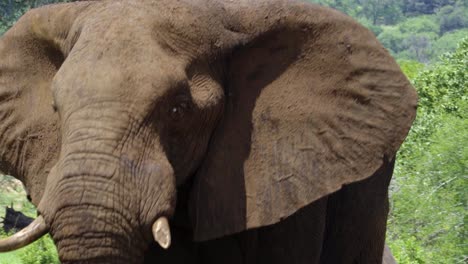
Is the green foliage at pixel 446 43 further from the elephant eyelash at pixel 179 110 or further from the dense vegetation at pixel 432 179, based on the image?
the elephant eyelash at pixel 179 110

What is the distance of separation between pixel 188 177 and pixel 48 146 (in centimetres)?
67

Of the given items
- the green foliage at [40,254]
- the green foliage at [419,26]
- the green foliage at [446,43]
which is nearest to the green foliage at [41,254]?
the green foliage at [40,254]

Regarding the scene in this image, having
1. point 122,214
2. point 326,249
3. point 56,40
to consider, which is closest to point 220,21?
point 56,40

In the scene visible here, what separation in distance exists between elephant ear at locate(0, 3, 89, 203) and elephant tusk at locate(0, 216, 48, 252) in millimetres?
685

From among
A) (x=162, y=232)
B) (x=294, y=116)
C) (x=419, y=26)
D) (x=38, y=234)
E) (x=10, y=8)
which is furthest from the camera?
(x=419, y=26)

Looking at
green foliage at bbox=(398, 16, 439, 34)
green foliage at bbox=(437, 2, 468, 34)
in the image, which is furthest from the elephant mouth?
green foliage at bbox=(437, 2, 468, 34)

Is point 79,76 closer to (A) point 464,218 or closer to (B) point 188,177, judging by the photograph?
(B) point 188,177

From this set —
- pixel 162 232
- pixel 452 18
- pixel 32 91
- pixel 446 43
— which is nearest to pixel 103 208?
pixel 162 232

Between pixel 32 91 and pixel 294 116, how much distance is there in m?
1.18

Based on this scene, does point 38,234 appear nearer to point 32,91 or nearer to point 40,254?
point 32,91

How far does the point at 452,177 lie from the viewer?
920 cm

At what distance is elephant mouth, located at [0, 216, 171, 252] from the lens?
413cm

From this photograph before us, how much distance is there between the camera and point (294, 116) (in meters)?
4.99

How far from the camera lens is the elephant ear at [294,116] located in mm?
4863
